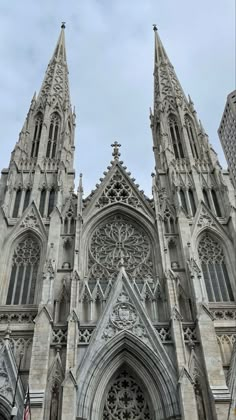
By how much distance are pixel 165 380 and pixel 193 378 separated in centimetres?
117

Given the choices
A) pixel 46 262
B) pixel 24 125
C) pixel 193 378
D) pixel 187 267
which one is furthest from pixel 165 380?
pixel 24 125

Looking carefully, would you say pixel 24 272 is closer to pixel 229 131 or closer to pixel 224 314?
pixel 224 314

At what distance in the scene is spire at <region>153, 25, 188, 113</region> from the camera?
3216 centimetres

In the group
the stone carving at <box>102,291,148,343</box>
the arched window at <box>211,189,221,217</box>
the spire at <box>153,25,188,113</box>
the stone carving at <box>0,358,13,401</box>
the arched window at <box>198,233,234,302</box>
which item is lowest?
the stone carving at <box>0,358,13,401</box>

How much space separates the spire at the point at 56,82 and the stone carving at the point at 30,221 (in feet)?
35.5

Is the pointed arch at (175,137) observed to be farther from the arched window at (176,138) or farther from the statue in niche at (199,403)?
the statue in niche at (199,403)

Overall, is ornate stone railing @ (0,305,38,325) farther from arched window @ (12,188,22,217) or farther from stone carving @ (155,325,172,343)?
arched window @ (12,188,22,217)

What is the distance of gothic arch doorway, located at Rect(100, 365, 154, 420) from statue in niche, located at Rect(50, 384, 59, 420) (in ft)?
6.39

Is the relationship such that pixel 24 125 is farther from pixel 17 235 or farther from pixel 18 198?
pixel 17 235

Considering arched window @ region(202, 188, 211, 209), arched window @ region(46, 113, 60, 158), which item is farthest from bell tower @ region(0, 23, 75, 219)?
arched window @ region(202, 188, 211, 209)

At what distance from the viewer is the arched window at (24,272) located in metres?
20.7

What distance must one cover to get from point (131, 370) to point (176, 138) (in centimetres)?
1696

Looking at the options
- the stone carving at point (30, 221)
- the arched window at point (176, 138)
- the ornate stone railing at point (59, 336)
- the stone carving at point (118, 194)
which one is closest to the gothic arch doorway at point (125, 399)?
the ornate stone railing at point (59, 336)

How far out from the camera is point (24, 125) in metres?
29.6
